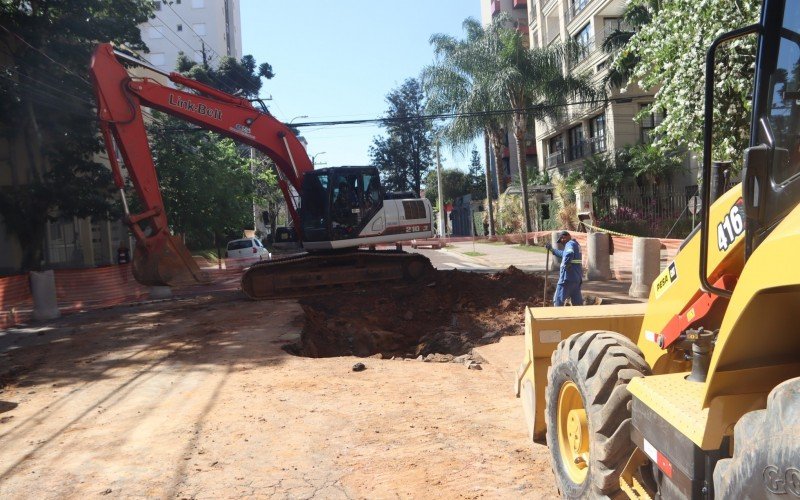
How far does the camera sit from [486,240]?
38.9 meters

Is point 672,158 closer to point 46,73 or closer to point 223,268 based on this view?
point 223,268

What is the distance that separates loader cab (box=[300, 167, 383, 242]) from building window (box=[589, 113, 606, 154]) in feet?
68.3

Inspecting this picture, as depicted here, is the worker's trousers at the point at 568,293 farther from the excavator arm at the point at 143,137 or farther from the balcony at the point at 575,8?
the balcony at the point at 575,8

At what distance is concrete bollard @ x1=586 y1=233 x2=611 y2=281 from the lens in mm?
16844

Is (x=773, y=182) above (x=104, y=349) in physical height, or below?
above

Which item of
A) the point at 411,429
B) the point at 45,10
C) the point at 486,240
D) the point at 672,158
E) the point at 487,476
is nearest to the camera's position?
the point at 487,476

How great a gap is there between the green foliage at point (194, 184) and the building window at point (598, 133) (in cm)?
1862

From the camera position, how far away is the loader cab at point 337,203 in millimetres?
15641

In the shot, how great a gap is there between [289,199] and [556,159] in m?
27.9

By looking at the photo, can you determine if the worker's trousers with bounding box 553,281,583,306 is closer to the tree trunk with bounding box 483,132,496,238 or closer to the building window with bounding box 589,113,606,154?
the building window with bounding box 589,113,606,154

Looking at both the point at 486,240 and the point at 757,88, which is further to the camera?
A: the point at 486,240

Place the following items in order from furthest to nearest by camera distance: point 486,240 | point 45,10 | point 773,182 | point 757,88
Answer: point 486,240, point 45,10, point 757,88, point 773,182

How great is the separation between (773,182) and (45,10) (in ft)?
76.0

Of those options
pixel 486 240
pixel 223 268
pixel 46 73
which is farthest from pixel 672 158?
pixel 46 73
